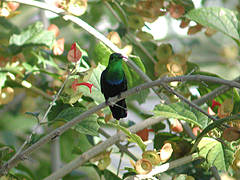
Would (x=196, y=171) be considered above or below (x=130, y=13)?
below

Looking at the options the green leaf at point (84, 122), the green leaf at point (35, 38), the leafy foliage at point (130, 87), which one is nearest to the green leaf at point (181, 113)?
the leafy foliage at point (130, 87)

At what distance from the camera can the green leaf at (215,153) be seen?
1026 millimetres

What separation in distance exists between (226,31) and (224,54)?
2080 mm

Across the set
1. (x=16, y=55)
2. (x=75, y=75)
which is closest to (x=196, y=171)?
(x=75, y=75)

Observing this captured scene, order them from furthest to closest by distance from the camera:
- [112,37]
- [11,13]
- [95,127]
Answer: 1. [11,13]
2. [112,37]
3. [95,127]

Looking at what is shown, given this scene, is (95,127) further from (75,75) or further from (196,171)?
(196,171)

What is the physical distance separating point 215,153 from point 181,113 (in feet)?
0.41

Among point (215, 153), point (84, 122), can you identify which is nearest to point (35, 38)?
point (84, 122)

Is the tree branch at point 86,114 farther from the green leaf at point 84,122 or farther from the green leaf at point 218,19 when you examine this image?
the green leaf at point 218,19

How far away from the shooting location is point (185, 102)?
3.38 feet

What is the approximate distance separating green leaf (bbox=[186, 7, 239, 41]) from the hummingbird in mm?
266

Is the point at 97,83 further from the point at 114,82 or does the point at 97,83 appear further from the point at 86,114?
the point at 86,114

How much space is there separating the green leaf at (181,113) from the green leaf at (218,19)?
0.23 m

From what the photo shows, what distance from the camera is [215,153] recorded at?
1.05 meters
